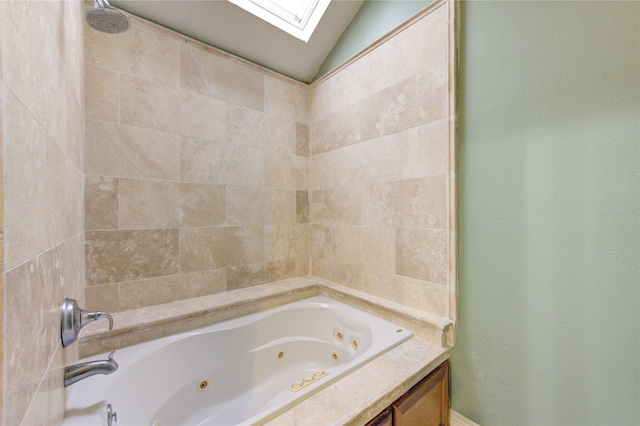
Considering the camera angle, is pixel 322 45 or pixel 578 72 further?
pixel 322 45

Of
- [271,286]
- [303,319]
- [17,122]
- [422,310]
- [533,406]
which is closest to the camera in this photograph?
[17,122]

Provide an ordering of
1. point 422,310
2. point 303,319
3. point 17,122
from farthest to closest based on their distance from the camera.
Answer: point 303,319 < point 422,310 < point 17,122

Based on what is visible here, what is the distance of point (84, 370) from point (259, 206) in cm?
128

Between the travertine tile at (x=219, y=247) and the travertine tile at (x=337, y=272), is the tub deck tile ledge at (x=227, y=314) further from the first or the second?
the travertine tile at (x=219, y=247)

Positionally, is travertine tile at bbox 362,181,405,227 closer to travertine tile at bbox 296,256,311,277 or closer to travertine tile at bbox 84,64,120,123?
travertine tile at bbox 296,256,311,277

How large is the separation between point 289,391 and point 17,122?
1066 millimetres

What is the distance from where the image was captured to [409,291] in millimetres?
1502

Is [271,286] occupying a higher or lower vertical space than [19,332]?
lower

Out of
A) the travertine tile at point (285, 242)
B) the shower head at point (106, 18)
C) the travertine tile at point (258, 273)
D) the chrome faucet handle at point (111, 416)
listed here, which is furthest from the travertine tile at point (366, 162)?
the chrome faucet handle at point (111, 416)

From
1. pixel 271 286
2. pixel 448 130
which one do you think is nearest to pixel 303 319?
pixel 271 286

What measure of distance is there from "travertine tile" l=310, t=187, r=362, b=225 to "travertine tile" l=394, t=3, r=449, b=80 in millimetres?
808

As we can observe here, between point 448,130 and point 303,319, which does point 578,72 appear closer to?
point 448,130

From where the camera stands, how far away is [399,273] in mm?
1549

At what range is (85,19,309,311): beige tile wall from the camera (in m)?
1.42
